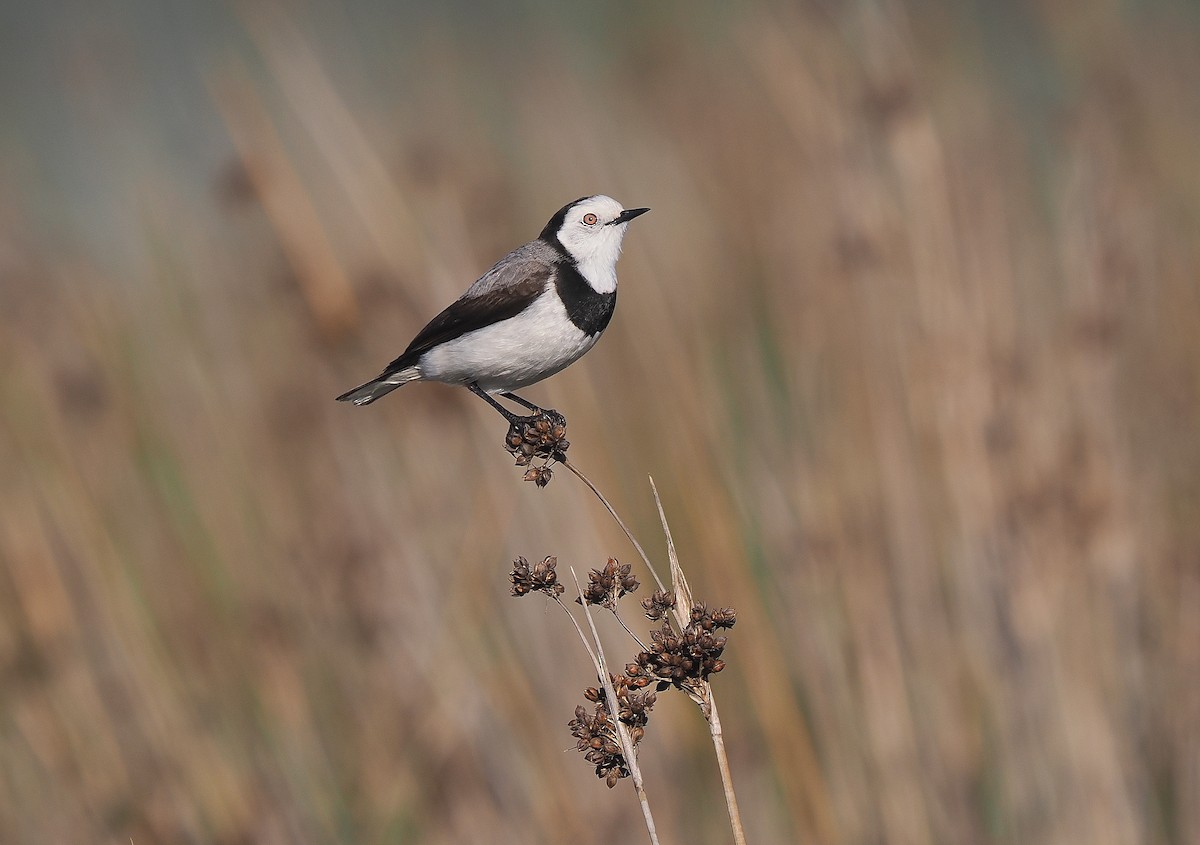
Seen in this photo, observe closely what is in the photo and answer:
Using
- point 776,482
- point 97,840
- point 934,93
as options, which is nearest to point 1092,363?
point 776,482

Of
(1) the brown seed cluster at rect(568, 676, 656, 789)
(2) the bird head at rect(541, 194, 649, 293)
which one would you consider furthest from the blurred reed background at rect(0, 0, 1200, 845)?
(1) the brown seed cluster at rect(568, 676, 656, 789)

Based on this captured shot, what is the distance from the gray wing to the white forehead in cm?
21

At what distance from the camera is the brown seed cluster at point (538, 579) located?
1328 mm

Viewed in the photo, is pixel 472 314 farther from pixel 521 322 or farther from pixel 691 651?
pixel 691 651

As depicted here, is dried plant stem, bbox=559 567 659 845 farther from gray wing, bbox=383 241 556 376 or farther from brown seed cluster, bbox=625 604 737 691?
gray wing, bbox=383 241 556 376

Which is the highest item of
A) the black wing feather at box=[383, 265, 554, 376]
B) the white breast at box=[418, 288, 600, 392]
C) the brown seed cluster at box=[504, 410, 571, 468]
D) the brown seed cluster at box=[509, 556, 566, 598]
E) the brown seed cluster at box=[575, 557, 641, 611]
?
the black wing feather at box=[383, 265, 554, 376]

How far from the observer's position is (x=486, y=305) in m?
1.96

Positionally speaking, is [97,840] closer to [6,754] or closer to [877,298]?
[6,754]

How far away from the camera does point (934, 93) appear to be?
3889 mm

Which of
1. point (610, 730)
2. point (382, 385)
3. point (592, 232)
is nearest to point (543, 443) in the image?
point (610, 730)

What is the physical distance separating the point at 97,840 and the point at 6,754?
0.41m

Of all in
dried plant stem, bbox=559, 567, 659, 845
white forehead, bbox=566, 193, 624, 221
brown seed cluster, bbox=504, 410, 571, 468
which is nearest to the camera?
dried plant stem, bbox=559, 567, 659, 845

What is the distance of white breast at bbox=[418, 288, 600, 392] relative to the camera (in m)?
1.80

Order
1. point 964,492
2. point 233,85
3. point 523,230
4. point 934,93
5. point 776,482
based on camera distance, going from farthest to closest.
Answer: point 934,93 → point 523,230 → point 776,482 → point 964,492 → point 233,85
